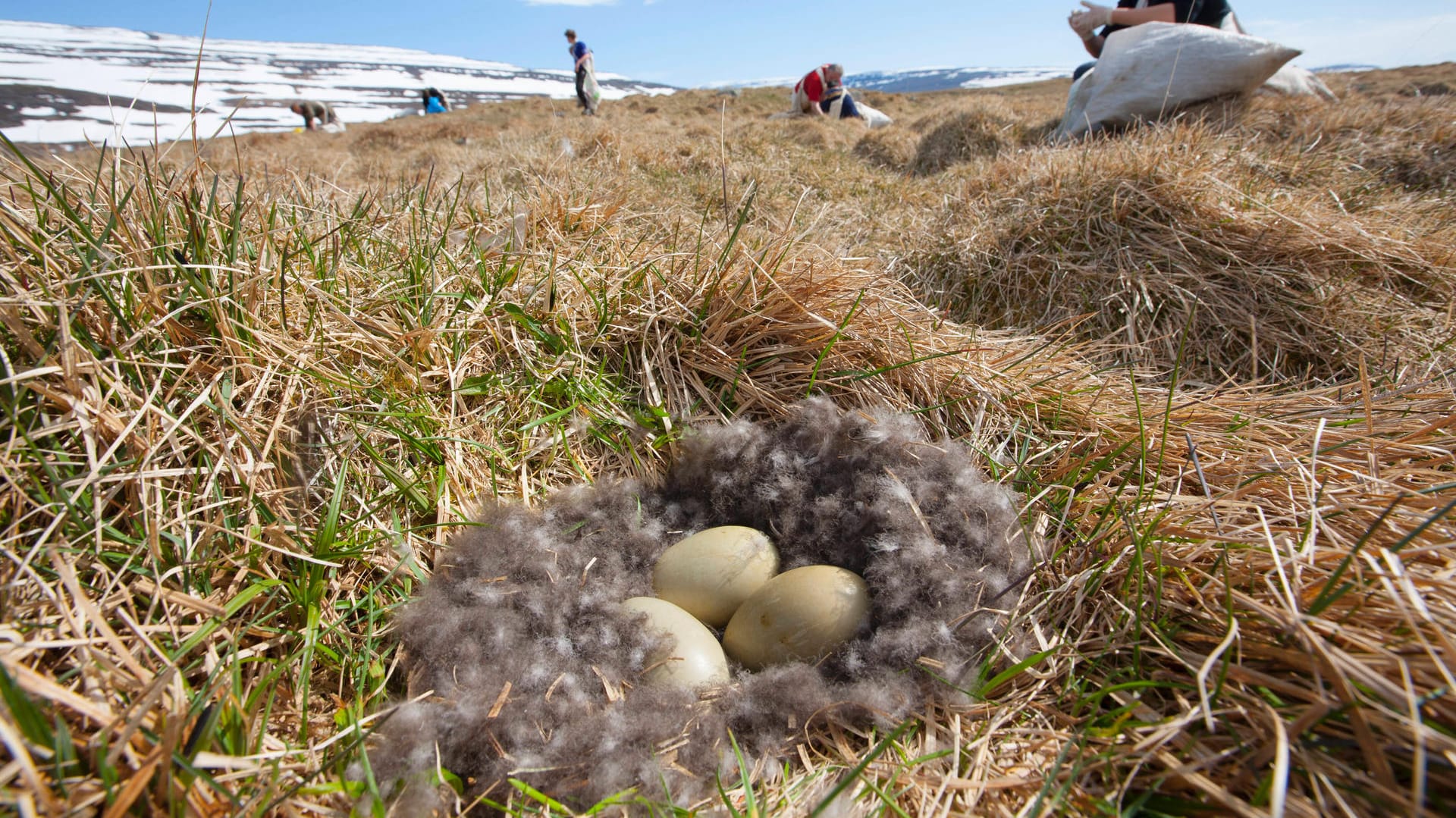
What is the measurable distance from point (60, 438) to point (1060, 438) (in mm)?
2114

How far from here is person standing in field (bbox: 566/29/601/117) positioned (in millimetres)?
11086

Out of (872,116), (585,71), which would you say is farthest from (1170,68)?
(585,71)

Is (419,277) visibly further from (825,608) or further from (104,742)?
(825,608)

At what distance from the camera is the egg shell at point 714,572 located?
1.44 meters

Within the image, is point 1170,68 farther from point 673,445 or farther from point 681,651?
point 681,651

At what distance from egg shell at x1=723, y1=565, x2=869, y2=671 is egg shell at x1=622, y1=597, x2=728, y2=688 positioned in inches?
2.9

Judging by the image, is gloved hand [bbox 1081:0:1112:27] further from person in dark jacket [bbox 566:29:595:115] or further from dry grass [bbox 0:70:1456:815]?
person in dark jacket [bbox 566:29:595:115]

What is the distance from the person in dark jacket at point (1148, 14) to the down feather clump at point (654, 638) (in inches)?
175

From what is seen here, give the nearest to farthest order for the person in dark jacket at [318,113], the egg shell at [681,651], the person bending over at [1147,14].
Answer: the egg shell at [681,651], the person bending over at [1147,14], the person in dark jacket at [318,113]

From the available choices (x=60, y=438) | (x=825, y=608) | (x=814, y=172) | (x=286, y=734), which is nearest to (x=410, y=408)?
(x=60, y=438)

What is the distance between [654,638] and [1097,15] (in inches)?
225

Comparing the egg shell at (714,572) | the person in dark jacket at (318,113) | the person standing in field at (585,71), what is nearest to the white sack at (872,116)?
the person standing in field at (585,71)

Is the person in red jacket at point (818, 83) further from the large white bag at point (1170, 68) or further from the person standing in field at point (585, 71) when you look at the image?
the large white bag at point (1170, 68)

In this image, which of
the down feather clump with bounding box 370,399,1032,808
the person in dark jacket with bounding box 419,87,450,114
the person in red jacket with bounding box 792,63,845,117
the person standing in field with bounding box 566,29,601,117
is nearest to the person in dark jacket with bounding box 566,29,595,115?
the person standing in field with bounding box 566,29,601,117
